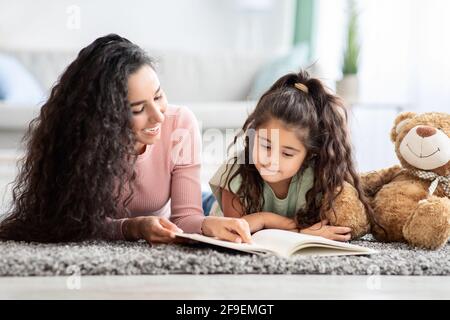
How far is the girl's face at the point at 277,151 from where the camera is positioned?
1622mm

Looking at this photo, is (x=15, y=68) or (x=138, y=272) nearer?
(x=138, y=272)

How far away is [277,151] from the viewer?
1620mm

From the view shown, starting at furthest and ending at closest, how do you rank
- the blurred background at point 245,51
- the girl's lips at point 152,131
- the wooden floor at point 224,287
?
the blurred background at point 245,51 → the girl's lips at point 152,131 → the wooden floor at point 224,287

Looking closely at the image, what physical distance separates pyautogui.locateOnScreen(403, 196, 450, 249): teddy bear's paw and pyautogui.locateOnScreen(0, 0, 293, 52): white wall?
3101mm

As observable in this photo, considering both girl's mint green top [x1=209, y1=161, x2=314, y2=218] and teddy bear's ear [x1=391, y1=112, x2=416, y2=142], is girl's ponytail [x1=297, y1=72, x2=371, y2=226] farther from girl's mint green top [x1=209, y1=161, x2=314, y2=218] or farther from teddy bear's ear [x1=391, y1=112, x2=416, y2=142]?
teddy bear's ear [x1=391, y1=112, x2=416, y2=142]

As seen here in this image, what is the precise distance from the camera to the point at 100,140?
1481 millimetres

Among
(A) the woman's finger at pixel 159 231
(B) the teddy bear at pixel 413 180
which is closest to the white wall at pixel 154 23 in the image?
(B) the teddy bear at pixel 413 180

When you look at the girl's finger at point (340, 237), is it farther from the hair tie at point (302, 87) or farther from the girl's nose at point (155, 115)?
the girl's nose at point (155, 115)

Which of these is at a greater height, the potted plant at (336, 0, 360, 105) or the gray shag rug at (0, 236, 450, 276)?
the potted plant at (336, 0, 360, 105)

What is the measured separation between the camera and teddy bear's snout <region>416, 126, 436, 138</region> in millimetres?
1671

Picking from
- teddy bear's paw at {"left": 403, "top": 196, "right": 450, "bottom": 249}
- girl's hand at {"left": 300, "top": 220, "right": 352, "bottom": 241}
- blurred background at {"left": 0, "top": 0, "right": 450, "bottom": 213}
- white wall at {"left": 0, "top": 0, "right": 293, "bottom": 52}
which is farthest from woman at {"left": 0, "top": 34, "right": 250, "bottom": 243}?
white wall at {"left": 0, "top": 0, "right": 293, "bottom": 52}

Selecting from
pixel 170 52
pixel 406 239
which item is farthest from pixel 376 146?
pixel 406 239
